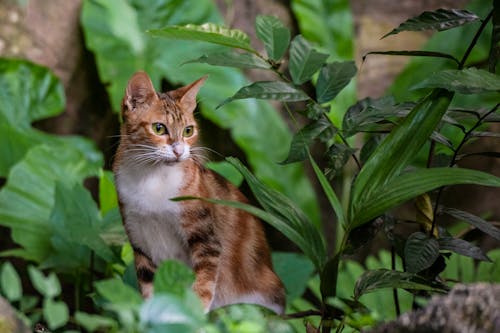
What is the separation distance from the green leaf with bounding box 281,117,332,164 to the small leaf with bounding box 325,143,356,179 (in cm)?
6

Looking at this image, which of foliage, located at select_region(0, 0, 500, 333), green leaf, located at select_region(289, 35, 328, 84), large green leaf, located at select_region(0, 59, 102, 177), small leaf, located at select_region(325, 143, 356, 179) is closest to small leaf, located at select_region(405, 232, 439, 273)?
foliage, located at select_region(0, 0, 500, 333)

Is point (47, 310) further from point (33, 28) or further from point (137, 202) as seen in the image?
point (33, 28)

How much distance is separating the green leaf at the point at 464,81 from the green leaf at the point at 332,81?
1.28 feet

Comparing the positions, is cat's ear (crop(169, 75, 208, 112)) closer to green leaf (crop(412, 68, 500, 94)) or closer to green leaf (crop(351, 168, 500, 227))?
green leaf (crop(351, 168, 500, 227))

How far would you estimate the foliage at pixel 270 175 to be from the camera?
1615 millimetres

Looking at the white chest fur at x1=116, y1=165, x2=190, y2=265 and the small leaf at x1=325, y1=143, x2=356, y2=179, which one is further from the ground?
the small leaf at x1=325, y1=143, x2=356, y2=179

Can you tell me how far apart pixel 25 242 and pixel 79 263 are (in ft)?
0.93

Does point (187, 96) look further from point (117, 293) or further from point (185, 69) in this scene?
point (185, 69)

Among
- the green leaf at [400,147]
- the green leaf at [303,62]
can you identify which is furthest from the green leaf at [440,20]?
the green leaf at [303,62]

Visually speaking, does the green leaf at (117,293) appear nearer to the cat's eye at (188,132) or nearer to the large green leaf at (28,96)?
the cat's eye at (188,132)

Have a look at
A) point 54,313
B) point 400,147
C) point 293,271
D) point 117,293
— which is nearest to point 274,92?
point 400,147

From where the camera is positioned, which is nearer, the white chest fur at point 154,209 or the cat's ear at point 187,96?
the white chest fur at point 154,209

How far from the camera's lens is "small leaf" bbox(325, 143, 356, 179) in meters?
1.93

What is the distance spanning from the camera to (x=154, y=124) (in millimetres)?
2213
